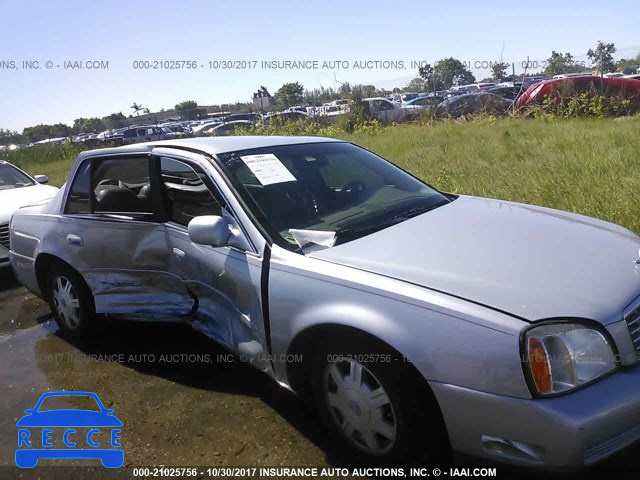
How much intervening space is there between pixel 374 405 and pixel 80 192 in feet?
9.78

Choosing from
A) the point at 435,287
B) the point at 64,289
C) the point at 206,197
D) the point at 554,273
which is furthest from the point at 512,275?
the point at 64,289

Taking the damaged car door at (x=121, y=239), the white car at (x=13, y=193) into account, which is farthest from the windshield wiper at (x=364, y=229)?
the white car at (x=13, y=193)

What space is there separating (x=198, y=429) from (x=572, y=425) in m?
1.97

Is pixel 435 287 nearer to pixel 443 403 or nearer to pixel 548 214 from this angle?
pixel 443 403

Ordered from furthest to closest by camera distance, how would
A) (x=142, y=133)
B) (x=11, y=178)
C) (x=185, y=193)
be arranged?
(x=142, y=133), (x=11, y=178), (x=185, y=193)

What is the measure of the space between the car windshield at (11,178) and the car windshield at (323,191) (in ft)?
19.0

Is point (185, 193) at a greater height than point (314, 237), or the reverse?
point (185, 193)

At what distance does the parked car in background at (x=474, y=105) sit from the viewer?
555 inches

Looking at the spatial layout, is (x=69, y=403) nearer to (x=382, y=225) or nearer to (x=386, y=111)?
(x=382, y=225)

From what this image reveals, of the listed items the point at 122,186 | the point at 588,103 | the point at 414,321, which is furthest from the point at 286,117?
the point at 414,321

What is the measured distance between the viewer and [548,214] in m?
3.24

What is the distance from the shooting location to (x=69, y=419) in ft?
10.5

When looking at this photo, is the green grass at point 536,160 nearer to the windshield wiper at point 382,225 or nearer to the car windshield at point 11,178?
the windshield wiper at point 382,225

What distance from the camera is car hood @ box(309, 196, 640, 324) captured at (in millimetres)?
2080
